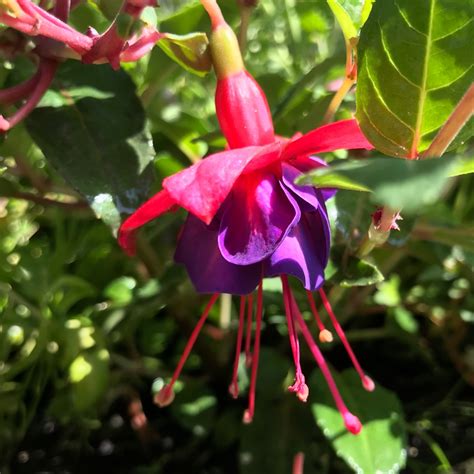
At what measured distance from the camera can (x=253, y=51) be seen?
1074 mm

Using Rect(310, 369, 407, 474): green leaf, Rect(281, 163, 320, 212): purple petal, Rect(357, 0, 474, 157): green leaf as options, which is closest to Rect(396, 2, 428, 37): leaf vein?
Rect(357, 0, 474, 157): green leaf

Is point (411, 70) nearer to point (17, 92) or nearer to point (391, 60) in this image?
point (391, 60)

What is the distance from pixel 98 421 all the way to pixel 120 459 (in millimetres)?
50

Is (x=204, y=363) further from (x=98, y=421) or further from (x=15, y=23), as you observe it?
(x=15, y=23)

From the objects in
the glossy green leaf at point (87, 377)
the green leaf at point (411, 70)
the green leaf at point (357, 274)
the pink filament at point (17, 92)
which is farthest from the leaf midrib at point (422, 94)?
the glossy green leaf at point (87, 377)

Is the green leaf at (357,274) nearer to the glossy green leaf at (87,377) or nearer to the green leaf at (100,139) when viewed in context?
the green leaf at (100,139)

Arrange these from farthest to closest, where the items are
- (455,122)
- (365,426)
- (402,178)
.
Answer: (365,426) → (455,122) → (402,178)

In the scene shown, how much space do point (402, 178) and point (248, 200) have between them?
6.8 inches

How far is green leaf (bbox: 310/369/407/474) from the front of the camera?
0.60 metres

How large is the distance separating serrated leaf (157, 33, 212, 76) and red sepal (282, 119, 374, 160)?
0.11 metres

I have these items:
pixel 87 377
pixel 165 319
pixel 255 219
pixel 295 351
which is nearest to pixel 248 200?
pixel 255 219

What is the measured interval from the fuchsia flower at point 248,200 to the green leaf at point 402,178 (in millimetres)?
102

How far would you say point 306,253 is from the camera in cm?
42

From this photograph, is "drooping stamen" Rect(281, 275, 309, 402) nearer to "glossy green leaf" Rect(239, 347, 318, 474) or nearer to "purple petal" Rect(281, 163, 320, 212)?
"purple petal" Rect(281, 163, 320, 212)
